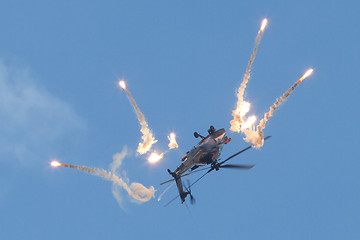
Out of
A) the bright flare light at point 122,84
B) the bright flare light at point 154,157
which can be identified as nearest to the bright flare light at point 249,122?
the bright flare light at point 154,157

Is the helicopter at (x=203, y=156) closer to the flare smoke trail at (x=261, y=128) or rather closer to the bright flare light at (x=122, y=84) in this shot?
the flare smoke trail at (x=261, y=128)

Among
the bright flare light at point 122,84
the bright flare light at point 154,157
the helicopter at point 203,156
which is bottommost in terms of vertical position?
the helicopter at point 203,156

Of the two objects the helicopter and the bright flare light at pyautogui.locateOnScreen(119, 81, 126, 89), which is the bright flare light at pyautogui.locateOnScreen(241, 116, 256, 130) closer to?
the helicopter

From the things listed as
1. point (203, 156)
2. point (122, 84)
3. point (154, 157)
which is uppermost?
point (122, 84)

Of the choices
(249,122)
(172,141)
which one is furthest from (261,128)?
(172,141)

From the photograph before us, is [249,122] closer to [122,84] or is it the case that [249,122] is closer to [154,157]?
[154,157]

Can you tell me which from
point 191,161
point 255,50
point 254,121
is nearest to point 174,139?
point 191,161

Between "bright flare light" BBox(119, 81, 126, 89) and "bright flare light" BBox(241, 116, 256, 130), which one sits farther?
"bright flare light" BBox(119, 81, 126, 89)

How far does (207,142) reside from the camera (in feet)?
203

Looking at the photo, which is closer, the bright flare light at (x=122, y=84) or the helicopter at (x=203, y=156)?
the helicopter at (x=203, y=156)

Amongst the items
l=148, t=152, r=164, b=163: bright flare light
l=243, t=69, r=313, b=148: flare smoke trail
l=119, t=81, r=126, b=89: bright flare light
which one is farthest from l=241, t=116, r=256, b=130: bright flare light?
l=119, t=81, r=126, b=89: bright flare light

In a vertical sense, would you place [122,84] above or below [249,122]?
above

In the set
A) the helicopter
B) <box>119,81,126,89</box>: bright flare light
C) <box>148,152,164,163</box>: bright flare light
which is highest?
<box>119,81,126,89</box>: bright flare light

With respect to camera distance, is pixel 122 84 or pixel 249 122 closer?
pixel 249 122
